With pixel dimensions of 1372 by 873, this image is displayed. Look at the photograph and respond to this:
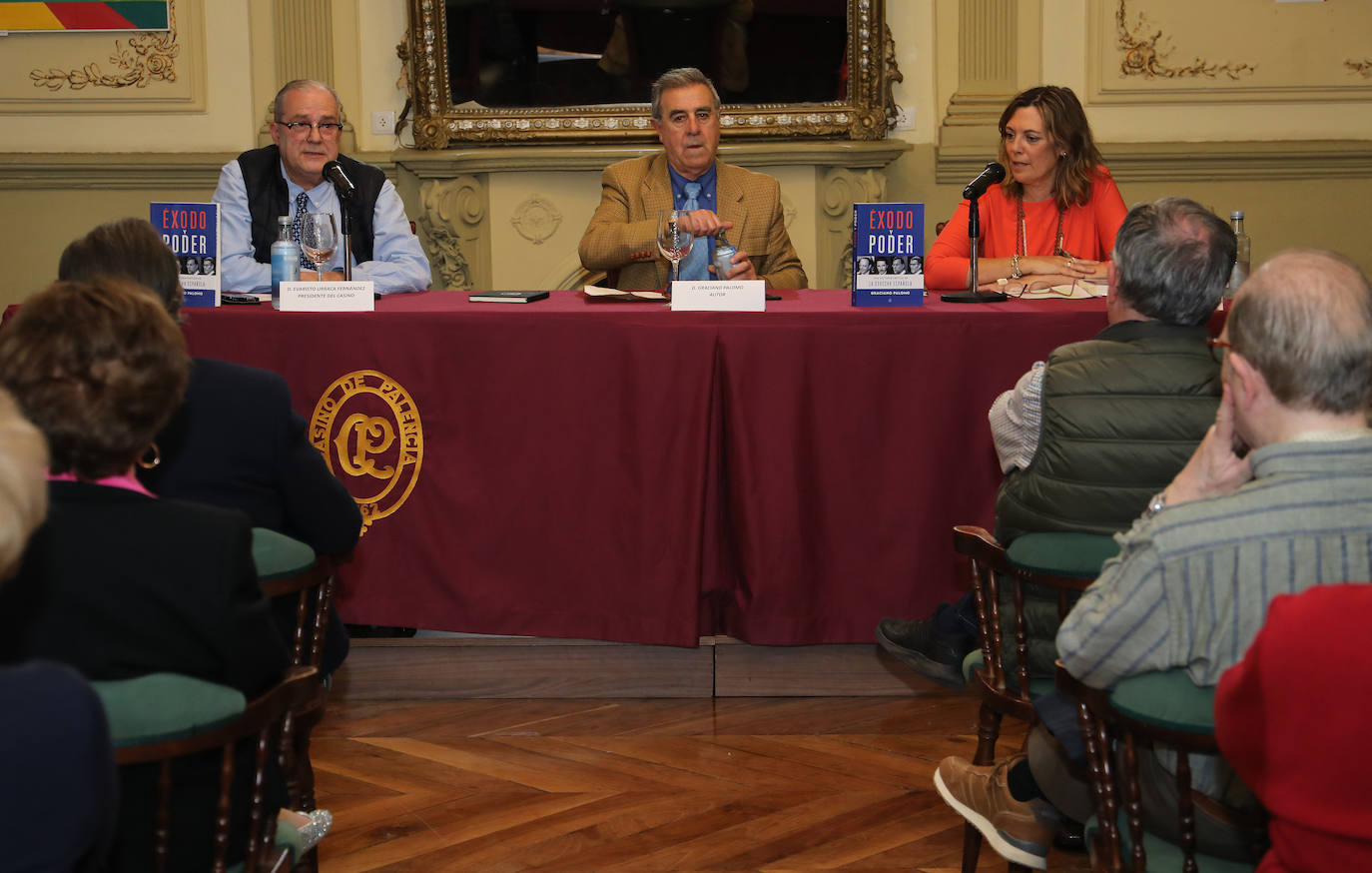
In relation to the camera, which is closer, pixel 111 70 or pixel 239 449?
pixel 239 449

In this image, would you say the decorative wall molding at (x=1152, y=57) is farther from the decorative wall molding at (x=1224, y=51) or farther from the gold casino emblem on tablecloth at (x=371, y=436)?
the gold casino emblem on tablecloth at (x=371, y=436)

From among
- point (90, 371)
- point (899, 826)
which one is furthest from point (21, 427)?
point (899, 826)

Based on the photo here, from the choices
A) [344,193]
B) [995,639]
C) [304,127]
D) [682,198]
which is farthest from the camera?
[682,198]

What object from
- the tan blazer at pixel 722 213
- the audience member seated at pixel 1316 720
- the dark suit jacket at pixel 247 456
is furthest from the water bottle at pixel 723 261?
the audience member seated at pixel 1316 720

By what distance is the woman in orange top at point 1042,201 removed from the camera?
362cm

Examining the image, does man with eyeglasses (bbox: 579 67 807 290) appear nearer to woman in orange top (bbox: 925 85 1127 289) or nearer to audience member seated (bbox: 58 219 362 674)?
woman in orange top (bbox: 925 85 1127 289)

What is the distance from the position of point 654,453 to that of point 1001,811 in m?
1.18

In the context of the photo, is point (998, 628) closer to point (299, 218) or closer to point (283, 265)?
point (283, 265)

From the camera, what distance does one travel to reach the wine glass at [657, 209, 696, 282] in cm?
316

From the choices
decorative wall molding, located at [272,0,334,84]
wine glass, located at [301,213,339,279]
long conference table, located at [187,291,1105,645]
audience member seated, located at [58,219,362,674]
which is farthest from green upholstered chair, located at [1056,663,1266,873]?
decorative wall molding, located at [272,0,334,84]

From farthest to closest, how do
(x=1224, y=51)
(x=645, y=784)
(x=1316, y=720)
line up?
1. (x=1224, y=51)
2. (x=645, y=784)
3. (x=1316, y=720)

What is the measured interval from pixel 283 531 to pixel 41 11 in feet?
14.5

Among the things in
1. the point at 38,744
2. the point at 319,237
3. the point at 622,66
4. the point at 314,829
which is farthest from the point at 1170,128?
the point at 38,744

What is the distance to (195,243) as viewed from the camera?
3230 millimetres
